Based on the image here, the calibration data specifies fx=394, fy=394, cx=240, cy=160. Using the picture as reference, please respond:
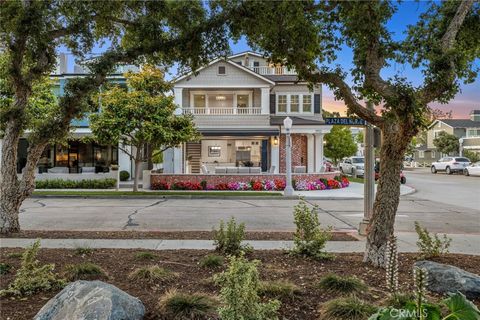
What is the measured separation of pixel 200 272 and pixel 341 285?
2126 millimetres

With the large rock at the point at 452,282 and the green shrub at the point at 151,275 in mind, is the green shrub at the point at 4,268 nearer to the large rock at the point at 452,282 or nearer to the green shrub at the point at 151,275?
the green shrub at the point at 151,275

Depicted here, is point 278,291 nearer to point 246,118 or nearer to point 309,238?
point 309,238

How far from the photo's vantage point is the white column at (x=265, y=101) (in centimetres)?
2953

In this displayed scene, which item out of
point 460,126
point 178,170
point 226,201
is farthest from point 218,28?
point 460,126

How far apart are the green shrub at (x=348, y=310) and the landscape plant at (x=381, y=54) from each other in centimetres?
224

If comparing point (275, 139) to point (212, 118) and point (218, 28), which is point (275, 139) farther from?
point (218, 28)

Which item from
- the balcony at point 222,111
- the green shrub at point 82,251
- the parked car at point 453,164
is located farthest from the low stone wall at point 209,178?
the parked car at point 453,164

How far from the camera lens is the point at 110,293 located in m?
4.01

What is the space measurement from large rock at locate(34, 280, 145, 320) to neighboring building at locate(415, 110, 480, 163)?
5606 centimetres

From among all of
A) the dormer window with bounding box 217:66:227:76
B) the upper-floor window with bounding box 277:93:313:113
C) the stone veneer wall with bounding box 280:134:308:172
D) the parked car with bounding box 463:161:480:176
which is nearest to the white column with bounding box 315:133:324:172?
the stone veneer wall with bounding box 280:134:308:172

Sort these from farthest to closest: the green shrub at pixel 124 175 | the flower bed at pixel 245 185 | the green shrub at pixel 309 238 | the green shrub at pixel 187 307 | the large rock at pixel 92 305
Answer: the green shrub at pixel 124 175
the flower bed at pixel 245 185
the green shrub at pixel 309 238
the green shrub at pixel 187 307
the large rock at pixel 92 305

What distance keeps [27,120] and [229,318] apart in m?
7.60

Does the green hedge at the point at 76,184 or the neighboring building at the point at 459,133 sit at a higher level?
the neighboring building at the point at 459,133

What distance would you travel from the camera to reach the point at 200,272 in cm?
597
